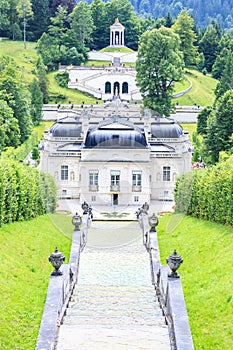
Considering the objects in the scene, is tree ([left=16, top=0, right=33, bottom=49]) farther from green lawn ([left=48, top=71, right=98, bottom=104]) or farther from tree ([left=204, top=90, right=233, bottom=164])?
tree ([left=204, top=90, right=233, bottom=164])

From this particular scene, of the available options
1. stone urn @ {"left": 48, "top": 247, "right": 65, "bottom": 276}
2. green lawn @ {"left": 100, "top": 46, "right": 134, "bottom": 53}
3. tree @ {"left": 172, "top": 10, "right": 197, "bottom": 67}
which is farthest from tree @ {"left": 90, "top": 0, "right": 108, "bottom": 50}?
stone urn @ {"left": 48, "top": 247, "right": 65, "bottom": 276}

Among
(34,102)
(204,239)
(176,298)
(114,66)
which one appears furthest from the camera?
(114,66)

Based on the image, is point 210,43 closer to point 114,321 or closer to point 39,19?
point 39,19

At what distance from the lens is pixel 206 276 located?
15.7m

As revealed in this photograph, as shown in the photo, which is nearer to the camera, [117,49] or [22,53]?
[22,53]

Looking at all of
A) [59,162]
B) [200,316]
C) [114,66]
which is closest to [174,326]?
[200,316]

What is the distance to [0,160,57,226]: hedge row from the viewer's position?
20391mm

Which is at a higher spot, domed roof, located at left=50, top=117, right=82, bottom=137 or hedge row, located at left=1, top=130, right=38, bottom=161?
domed roof, located at left=50, top=117, right=82, bottom=137

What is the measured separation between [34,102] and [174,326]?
157ft

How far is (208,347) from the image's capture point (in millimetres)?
12094

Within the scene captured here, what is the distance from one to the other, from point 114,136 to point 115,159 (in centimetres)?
198

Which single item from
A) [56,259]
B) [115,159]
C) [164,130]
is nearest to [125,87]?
[164,130]

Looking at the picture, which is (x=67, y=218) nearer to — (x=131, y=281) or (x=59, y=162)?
(x=59, y=162)

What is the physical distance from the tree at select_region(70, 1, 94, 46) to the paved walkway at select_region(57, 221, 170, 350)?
207 feet
